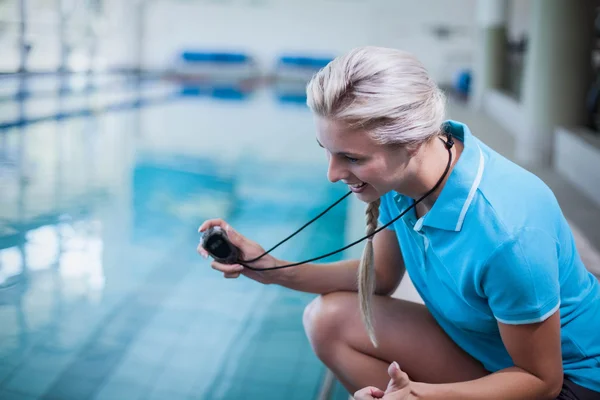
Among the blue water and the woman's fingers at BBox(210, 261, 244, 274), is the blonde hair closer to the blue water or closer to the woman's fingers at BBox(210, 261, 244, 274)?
the woman's fingers at BBox(210, 261, 244, 274)

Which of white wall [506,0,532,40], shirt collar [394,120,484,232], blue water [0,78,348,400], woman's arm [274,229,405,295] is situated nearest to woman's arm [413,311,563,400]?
shirt collar [394,120,484,232]

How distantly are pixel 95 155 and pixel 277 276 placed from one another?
5.19 m

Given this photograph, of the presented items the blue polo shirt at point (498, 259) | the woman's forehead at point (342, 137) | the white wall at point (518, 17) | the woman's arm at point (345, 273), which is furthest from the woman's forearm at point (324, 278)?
the white wall at point (518, 17)

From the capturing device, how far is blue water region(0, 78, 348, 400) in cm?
236

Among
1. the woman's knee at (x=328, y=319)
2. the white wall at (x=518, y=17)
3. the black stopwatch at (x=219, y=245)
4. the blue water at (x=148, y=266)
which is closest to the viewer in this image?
the black stopwatch at (x=219, y=245)

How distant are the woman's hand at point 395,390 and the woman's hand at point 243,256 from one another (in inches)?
18.1

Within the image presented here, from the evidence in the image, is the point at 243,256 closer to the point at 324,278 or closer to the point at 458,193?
the point at 324,278

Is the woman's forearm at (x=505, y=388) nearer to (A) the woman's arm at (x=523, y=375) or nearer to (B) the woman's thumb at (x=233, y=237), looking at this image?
(A) the woman's arm at (x=523, y=375)

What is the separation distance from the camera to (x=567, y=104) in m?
6.01

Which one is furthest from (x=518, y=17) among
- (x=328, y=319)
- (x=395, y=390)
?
(x=395, y=390)

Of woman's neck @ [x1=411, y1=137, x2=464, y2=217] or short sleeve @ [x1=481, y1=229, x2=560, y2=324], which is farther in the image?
woman's neck @ [x1=411, y1=137, x2=464, y2=217]

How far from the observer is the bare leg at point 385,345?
165 centimetres

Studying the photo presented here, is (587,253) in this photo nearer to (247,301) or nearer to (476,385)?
(476,385)

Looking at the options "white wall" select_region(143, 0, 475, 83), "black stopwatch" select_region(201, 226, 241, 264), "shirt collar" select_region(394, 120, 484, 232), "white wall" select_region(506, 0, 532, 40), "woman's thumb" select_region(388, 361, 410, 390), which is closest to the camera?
"woman's thumb" select_region(388, 361, 410, 390)
